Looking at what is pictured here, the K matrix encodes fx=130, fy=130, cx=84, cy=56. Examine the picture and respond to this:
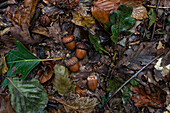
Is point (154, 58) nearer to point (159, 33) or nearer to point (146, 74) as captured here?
point (146, 74)

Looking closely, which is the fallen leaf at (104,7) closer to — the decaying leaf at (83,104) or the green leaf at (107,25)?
the green leaf at (107,25)

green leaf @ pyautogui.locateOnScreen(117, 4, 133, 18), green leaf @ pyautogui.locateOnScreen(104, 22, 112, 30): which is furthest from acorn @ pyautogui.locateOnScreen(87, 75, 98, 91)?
green leaf @ pyautogui.locateOnScreen(117, 4, 133, 18)

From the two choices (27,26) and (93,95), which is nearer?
(27,26)

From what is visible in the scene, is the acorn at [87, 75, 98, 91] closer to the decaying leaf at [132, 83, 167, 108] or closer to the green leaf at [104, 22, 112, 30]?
the decaying leaf at [132, 83, 167, 108]

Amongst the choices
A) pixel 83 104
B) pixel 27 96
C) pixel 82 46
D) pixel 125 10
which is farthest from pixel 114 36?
pixel 27 96

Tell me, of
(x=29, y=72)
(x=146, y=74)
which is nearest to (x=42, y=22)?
(x=29, y=72)

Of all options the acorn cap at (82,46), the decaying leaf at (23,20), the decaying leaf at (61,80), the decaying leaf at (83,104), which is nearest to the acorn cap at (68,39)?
the acorn cap at (82,46)
